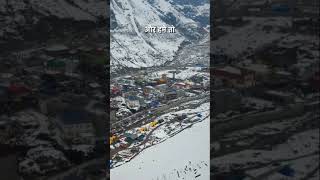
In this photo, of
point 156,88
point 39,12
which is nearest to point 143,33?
point 156,88

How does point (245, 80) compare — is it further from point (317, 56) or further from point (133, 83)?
point (133, 83)

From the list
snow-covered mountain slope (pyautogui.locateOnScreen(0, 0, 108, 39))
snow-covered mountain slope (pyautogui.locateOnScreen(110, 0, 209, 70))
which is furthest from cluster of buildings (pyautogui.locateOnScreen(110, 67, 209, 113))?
snow-covered mountain slope (pyautogui.locateOnScreen(0, 0, 108, 39))

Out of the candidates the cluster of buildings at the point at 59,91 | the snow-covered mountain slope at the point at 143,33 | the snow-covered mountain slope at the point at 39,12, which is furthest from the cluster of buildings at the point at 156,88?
the snow-covered mountain slope at the point at 39,12

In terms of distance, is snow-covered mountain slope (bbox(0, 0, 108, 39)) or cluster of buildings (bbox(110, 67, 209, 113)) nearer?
snow-covered mountain slope (bbox(0, 0, 108, 39))

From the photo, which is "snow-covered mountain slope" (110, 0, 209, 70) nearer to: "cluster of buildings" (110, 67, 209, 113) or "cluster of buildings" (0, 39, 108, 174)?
"cluster of buildings" (110, 67, 209, 113)

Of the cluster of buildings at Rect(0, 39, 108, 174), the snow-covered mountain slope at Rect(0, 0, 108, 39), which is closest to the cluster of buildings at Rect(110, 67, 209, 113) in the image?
the cluster of buildings at Rect(0, 39, 108, 174)

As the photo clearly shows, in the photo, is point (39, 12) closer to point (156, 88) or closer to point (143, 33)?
point (143, 33)

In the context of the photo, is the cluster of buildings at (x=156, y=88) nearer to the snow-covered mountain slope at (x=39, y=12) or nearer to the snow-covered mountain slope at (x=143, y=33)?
the snow-covered mountain slope at (x=143, y=33)

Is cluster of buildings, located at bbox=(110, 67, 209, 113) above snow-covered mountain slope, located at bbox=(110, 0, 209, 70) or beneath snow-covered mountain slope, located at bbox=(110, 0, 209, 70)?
beneath

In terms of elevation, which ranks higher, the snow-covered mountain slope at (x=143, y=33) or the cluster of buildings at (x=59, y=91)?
the snow-covered mountain slope at (x=143, y=33)
